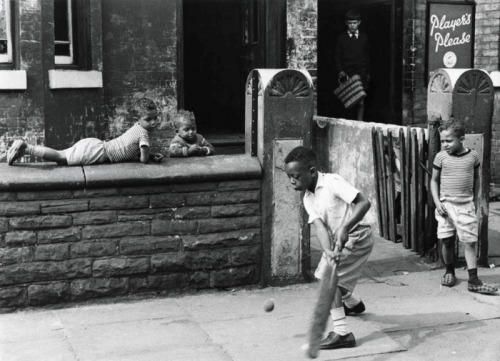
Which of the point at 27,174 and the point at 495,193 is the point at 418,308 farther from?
the point at 495,193

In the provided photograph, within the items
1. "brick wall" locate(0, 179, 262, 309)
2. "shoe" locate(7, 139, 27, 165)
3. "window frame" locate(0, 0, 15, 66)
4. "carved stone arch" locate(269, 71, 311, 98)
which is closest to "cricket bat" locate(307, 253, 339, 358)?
"brick wall" locate(0, 179, 262, 309)

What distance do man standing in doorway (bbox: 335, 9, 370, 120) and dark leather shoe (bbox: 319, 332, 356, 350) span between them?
669cm

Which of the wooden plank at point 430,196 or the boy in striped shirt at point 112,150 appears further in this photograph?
the wooden plank at point 430,196

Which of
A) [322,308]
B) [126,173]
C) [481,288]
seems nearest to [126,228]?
[126,173]

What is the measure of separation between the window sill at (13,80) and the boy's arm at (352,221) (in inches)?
206

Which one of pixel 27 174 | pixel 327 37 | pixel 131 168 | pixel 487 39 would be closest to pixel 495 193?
pixel 487 39

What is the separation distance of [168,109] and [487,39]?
504 centimetres

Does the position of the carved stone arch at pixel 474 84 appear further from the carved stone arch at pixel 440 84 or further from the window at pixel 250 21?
the window at pixel 250 21

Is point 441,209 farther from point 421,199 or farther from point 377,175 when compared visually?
point 377,175

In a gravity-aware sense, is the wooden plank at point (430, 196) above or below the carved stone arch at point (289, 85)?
below

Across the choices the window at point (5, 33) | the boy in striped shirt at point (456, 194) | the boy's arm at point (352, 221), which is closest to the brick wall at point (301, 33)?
the window at point (5, 33)

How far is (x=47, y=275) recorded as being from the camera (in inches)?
256

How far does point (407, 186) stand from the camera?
812cm

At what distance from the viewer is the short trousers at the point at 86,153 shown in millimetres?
6664
